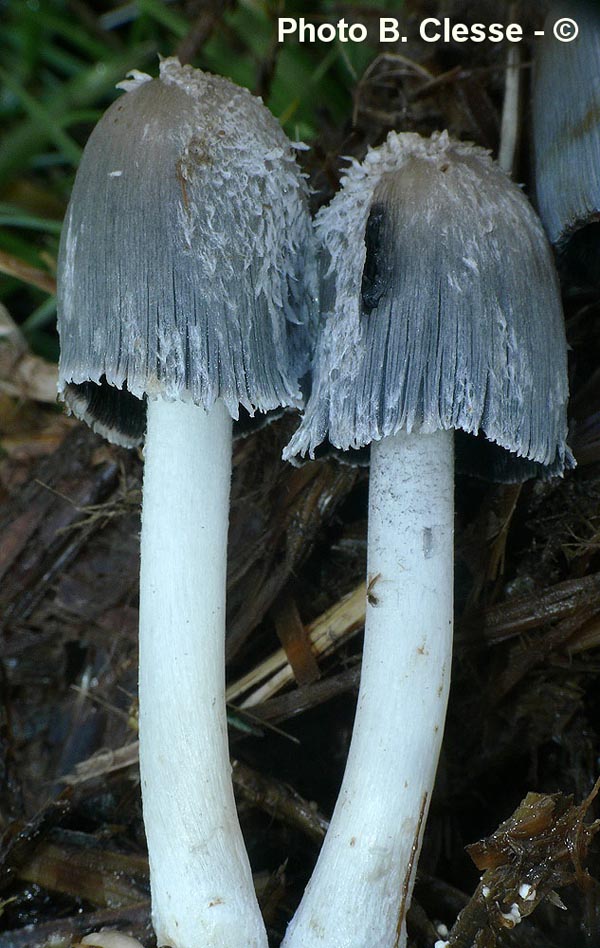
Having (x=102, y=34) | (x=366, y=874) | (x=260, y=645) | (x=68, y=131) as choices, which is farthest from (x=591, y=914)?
(x=102, y=34)

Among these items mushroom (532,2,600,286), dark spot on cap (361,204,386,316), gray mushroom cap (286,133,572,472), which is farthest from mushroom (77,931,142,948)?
mushroom (532,2,600,286)

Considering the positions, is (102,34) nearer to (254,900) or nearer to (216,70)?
(216,70)

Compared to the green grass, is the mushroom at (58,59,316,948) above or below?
below

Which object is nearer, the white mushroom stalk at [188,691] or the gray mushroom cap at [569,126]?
the white mushroom stalk at [188,691]

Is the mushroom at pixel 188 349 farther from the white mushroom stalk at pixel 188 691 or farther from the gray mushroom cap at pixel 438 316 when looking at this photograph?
the gray mushroom cap at pixel 438 316

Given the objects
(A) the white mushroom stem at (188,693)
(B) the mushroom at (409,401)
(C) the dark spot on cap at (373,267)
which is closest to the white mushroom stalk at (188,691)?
(A) the white mushroom stem at (188,693)

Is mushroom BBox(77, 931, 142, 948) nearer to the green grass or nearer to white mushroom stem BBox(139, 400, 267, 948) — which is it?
white mushroom stem BBox(139, 400, 267, 948)
